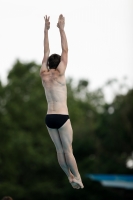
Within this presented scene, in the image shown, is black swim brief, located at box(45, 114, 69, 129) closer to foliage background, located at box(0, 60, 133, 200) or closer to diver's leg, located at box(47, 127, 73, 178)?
diver's leg, located at box(47, 127, 73, 178)

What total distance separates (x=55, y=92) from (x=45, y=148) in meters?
38.8

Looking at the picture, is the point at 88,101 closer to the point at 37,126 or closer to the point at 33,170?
the point at 37,126

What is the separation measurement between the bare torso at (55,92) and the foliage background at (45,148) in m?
29.6

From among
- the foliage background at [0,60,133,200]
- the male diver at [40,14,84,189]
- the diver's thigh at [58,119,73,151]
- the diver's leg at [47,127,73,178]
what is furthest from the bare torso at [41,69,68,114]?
the foliage background at [0,60,133,200]

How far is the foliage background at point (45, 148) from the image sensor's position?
43.0 metres

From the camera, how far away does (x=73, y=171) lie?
10.8 metres

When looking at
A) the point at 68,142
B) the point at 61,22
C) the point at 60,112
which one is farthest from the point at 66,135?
the point at 61,22

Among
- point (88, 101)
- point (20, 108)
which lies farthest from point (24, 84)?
point (88, 101)

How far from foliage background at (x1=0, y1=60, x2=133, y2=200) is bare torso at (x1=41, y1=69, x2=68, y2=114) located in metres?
29.6

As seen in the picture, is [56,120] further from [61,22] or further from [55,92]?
[61,22]

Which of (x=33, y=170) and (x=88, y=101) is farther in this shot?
(x=88, y=101)

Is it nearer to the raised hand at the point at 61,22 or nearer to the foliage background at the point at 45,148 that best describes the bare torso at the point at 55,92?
the raised hand at the point at 61,22

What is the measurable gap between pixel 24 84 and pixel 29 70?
8.05m

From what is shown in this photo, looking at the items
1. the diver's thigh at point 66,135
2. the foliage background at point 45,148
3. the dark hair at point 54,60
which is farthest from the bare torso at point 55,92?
the foliage background at point 45,148
